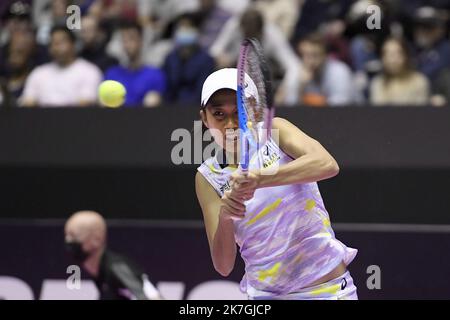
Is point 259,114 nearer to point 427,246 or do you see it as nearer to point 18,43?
point 427,246

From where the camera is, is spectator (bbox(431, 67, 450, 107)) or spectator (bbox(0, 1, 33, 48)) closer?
spectator (bbox(431, 67, 450, 107))

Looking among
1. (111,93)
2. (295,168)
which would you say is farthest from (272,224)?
(111,93)

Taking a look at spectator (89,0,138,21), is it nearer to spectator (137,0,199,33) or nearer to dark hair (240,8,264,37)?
spectator (137,0,199,33)

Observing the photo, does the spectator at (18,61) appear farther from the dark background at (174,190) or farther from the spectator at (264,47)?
the spectator at (264,47)

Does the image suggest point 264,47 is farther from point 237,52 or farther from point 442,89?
point 442,89

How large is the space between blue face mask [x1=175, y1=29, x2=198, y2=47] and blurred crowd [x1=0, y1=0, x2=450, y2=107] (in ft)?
0.04

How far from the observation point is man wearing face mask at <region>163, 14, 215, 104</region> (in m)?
7.60

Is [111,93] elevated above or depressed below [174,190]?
above

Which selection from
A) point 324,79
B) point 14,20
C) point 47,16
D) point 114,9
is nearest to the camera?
point 324,79

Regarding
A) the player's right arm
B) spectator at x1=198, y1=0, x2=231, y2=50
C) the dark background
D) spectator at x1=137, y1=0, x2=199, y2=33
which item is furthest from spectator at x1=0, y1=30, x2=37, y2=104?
the player's right arm

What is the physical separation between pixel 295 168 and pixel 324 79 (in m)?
3.93

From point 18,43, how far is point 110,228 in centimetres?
243

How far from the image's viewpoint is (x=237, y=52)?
823 cm
